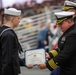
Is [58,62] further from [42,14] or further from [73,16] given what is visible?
[42,14]

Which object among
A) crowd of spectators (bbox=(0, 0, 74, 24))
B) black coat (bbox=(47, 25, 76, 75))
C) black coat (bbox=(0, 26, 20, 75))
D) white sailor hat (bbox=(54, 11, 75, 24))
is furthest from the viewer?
crowd of spectators (bbox=(0, 0, 74, 24))

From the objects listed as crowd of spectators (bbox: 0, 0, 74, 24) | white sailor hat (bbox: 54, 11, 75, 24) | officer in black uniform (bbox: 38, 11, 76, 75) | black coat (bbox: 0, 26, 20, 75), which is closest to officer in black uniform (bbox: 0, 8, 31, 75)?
black coat (bbox: 0, 26, 20, 75)

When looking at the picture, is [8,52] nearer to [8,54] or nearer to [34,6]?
[8,54]

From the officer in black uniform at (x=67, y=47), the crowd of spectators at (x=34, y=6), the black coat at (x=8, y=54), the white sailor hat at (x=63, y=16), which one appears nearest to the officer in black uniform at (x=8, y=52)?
the black coat at (x=8, y=54)

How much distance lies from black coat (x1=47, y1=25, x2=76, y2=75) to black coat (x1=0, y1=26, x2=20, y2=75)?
0.66 metres

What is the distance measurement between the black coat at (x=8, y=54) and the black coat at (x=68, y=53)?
2.16ft

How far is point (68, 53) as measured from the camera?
5984mm

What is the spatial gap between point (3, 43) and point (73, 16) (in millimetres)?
1155

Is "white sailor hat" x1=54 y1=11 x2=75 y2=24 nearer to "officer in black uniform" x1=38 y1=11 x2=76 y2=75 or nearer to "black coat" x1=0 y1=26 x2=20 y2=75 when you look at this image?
"officer in black uniform" x1=38 y1=11 x2=76 y2=75

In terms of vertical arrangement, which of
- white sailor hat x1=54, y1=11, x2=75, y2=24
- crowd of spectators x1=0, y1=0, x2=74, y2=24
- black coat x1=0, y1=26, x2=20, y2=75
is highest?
white sailor hat x1=54, y1=11, x2=75, y2=24

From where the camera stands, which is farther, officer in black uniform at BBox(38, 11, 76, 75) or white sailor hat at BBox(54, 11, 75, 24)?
white sailor hat at BBox(54, 11, 75, 24)

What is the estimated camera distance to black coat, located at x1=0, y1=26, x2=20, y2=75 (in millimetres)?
6406

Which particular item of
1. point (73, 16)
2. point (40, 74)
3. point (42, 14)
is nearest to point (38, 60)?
point (73, 16)

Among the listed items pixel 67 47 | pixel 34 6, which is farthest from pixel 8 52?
pixel 34 6
